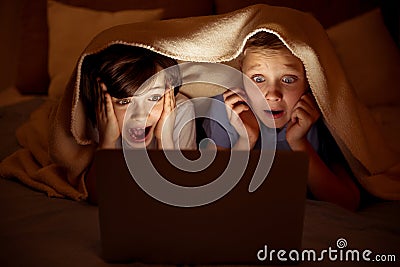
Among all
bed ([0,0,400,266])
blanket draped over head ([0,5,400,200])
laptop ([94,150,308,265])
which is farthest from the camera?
blanket draped over head ([0,5,400,200])

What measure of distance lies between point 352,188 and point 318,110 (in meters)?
0.18

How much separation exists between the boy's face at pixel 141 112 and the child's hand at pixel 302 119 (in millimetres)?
269

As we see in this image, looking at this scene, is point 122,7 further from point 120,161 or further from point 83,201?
point 120,161

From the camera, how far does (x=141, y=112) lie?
3.22 feet

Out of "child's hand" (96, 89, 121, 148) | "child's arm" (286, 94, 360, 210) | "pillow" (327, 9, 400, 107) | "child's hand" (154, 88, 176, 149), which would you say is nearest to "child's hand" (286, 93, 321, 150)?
"child's arm" (286, 94, 360, 210)

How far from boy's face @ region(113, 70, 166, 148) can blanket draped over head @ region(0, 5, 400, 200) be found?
8cm

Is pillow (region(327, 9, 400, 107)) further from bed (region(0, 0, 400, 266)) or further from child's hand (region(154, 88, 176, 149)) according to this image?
child's hand (region(154, 88, 176, 149))

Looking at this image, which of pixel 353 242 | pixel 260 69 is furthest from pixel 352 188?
pixel 260 69

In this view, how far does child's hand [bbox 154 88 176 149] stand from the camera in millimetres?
998

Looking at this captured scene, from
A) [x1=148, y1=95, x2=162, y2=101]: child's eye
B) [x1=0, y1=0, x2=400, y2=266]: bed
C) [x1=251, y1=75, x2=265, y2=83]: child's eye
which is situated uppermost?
[x1=251, y1=75, x2=265, y2=83]: child's eye

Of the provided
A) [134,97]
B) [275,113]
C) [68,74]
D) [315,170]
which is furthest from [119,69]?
[68,74]

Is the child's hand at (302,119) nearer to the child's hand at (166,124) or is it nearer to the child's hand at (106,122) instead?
the child's hand at (166,124)

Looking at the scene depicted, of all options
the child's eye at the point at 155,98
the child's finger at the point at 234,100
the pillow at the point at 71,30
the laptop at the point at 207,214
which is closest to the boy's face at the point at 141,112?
the child's eye at the point at 155,98

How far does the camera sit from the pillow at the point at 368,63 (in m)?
1.49
